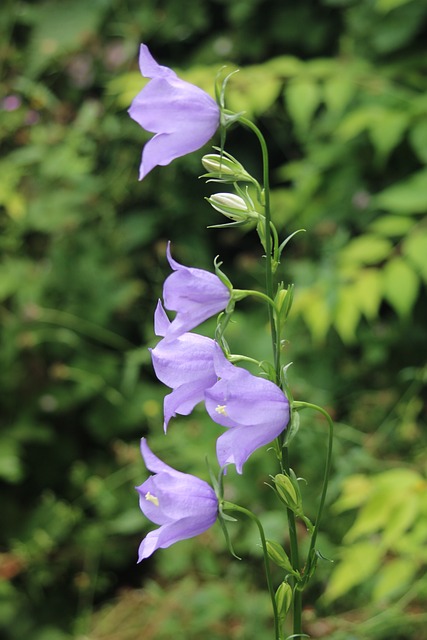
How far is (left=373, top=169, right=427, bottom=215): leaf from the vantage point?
227cm

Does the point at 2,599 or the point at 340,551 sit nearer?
the point at 340,551

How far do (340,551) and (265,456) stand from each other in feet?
1.26

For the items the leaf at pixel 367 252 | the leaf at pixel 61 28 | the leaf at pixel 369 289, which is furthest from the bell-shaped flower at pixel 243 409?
the leaf at pixel 61 28

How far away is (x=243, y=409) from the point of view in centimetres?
77

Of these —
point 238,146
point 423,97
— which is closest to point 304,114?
point 423,97

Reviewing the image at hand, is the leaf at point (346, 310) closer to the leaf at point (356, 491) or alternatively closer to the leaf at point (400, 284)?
the leaf at point (400, 284)

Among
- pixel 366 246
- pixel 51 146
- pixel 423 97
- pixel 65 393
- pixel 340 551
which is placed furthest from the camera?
pixel 51 146

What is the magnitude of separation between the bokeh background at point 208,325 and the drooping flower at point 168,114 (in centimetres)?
103

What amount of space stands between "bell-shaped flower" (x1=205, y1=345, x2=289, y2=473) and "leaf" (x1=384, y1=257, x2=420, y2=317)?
1.37 metres

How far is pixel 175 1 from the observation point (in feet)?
11.3

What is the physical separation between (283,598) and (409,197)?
1.56m

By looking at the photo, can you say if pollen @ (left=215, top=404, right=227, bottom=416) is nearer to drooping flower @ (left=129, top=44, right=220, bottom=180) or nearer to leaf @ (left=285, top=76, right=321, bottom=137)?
drooping flower @ (left=129, top=44, right=220, bottom=180)

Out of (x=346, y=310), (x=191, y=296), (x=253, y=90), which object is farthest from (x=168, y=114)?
(x=253, y=90)

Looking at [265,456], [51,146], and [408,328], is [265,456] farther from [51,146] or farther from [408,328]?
[51,146]
